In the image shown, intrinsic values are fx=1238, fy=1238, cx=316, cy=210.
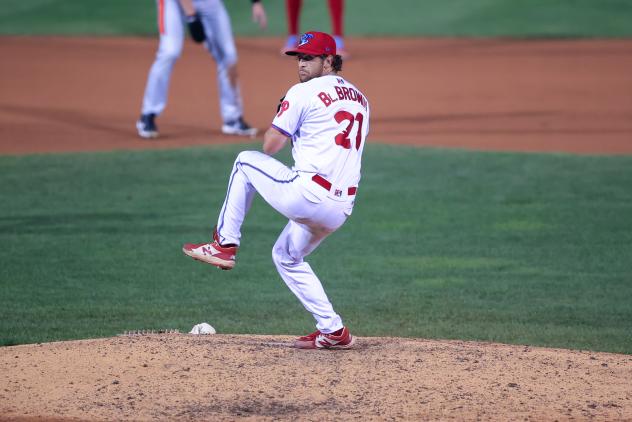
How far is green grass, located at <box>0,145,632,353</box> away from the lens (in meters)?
7.95

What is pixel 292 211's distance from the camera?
6195 mm

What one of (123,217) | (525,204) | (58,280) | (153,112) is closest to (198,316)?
(58,280)

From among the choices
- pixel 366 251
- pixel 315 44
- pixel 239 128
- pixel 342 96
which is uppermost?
pixel 315 44

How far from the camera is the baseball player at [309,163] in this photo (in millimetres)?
6145

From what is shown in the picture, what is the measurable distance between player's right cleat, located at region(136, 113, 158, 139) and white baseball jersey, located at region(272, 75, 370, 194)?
7701 mm

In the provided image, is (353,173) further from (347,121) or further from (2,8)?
(2,8)

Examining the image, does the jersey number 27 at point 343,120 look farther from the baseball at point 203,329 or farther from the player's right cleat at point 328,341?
the baseball at point 203,329

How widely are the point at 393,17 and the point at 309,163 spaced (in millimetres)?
18327

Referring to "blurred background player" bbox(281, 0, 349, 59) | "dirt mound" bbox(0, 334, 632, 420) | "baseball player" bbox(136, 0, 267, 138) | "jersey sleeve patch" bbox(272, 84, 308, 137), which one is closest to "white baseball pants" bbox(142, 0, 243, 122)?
"baseball player" bbox(136, 0, 267, 138)

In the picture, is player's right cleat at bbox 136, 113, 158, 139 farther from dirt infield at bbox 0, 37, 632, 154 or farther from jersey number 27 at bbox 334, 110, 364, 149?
jersey number 27 at bbox 334, 110, 364, 149

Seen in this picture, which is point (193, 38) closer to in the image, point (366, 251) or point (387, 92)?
point (366, 251)

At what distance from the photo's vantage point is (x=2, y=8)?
25141mm

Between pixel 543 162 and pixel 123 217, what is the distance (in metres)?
4.68

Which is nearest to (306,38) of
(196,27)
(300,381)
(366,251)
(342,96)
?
(342,96)
